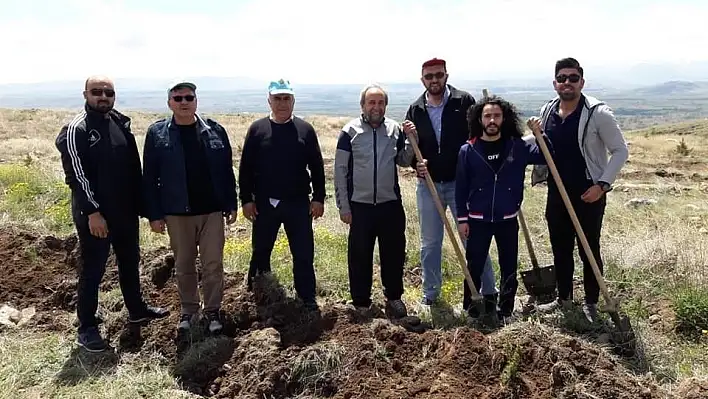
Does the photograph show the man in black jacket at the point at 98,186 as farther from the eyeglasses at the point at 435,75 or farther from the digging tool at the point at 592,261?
the digging tool at the point at 592,261

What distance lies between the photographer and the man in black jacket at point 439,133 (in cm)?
515

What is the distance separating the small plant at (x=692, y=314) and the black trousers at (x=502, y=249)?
1458mm

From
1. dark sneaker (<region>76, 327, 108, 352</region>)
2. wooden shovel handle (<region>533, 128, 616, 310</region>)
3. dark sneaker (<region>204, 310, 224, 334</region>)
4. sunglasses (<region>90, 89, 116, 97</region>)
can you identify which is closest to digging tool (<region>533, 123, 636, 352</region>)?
wooden shovel handle (<region>533, 128, 616, 310</region>)

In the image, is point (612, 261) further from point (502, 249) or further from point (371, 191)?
point (371, 191)

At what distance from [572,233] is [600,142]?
815mm

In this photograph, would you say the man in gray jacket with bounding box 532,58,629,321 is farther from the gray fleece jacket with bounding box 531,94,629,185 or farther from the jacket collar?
the jacket collar

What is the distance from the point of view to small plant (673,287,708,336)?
16.4 ft

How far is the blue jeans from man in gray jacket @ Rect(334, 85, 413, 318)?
276 mm

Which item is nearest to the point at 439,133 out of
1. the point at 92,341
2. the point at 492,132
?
the point at 492,132

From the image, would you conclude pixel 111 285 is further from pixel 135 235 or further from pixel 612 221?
pixel 612 221

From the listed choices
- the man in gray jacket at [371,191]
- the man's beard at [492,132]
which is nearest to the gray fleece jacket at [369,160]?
the man in gray jacket at [371,191]

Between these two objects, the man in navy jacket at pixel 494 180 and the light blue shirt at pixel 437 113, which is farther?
the light blue shirt at pixel 437 113

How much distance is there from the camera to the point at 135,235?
5117 millimetres

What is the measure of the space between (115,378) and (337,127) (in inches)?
1400
